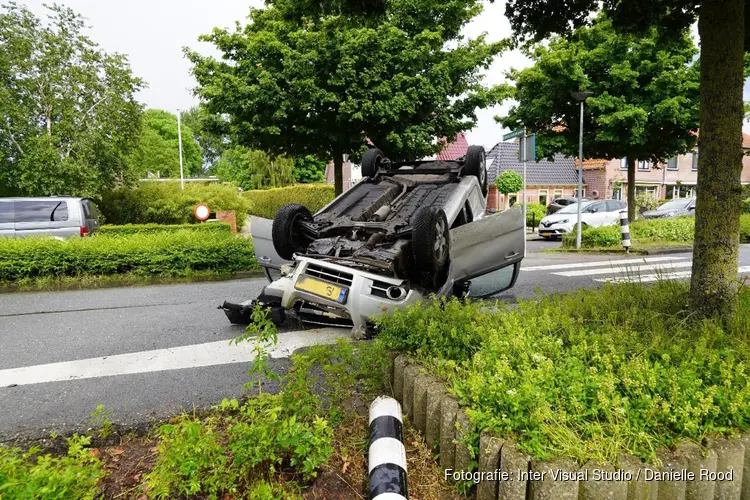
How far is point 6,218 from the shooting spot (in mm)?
10828

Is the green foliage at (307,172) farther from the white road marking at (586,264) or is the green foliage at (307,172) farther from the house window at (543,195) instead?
the white road marking at (586,264)

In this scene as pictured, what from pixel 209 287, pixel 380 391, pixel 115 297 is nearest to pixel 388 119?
pixel 209 287

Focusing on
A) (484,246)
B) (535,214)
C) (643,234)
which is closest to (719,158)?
(484,246)

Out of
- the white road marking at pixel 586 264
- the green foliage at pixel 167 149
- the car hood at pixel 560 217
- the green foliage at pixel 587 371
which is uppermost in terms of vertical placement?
Answer: the green foliage at pixel 167 149

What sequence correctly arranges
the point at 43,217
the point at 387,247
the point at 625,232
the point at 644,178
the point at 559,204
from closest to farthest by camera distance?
the point at 387,247, the point at 43,217, the point at 625,232, the point at 559,204, the point at 644,178

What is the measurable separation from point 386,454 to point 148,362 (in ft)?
9.67

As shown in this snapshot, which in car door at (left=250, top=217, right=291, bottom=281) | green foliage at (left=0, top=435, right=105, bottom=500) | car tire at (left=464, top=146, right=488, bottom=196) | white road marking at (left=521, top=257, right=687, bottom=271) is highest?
car tire at (left=464, top=146, right=488, bottom=196)

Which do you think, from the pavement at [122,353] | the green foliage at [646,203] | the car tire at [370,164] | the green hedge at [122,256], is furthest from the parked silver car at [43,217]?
the green foliage at [646,203]

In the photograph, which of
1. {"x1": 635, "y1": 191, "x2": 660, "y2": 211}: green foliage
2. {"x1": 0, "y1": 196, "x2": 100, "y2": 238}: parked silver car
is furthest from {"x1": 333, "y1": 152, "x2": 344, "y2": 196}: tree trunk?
{"x1": 635, "y1": 191, "x2": 660, "y2": 211}: green foliage

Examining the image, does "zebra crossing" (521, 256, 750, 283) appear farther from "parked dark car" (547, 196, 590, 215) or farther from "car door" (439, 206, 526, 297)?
"parked dark car" (547, 196, 590, 215)

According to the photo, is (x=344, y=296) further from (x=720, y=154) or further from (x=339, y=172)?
(x=339, y=172)

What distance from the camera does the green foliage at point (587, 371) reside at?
204 cm

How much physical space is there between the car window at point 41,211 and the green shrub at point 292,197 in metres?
12.9

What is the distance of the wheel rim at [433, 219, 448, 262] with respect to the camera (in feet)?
15.0
